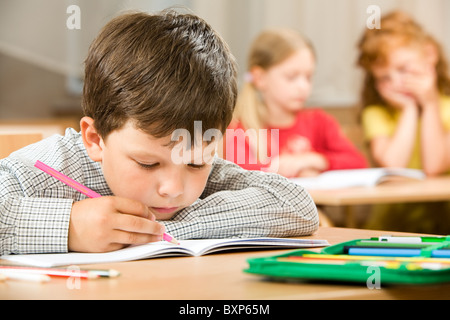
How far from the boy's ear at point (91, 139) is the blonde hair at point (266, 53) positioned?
1977 mm

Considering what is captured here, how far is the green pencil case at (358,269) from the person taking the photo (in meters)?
0.61

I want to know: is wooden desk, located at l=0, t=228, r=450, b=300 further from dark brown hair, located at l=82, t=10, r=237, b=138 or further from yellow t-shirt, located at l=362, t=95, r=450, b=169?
yellow t-shirt, located at l=362, t=95, r=450, b=169

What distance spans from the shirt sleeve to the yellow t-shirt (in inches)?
89.4

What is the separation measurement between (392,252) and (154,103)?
376 millimetres

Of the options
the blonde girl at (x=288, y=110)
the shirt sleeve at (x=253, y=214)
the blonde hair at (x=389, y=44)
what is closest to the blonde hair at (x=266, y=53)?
the blonde girl at (x=288, y=110)

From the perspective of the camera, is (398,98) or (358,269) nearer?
(358,269)

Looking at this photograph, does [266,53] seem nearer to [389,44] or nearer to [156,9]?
[156,9]

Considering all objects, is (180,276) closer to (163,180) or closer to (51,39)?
(163,180)

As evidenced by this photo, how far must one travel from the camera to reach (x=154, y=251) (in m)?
0.83

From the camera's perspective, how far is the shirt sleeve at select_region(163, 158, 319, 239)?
3.28 ft

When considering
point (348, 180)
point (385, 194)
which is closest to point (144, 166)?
point (385, 194)

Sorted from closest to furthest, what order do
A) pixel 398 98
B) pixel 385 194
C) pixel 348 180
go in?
pixel 385 194 → pixel 348 180 → pixel 398 98

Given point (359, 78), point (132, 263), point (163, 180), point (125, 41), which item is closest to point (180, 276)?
point (132, 263)

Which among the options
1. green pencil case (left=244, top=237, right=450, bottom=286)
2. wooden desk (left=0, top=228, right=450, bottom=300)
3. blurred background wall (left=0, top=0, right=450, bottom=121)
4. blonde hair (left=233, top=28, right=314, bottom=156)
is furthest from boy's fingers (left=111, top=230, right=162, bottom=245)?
blonde hair (left=233, top=28, right=314, bottom=156)
